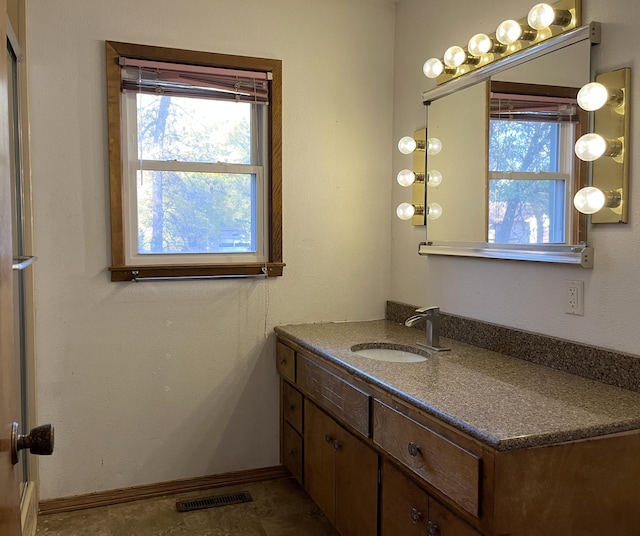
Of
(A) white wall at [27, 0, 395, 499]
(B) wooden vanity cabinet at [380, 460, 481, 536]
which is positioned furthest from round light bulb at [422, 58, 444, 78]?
(B) wooden vanity cabinet at [380, 460, 481, 536]

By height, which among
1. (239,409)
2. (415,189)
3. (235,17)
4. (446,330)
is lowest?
(239,409)

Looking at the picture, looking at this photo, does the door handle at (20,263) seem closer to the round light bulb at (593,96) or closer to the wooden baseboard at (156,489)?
the wooden baseboard at (156,489)

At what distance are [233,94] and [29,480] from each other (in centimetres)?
186

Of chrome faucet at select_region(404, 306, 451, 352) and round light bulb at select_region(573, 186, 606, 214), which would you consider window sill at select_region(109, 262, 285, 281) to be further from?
round light bulb at select_region(573, 186, 606, 214)

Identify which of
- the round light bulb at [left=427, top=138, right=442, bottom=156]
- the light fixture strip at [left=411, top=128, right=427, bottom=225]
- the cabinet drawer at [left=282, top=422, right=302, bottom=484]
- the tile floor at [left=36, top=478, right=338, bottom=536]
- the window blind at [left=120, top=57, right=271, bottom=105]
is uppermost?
the window blind at [left=120, top=57, right=271, bottom=105]

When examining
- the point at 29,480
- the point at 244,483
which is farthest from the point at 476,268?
the point at 29,480

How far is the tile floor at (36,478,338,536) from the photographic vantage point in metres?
2.40

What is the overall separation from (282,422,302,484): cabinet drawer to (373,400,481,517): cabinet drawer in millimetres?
839

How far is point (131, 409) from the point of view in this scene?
2.64m

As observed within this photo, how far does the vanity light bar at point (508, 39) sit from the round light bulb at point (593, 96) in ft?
0.91

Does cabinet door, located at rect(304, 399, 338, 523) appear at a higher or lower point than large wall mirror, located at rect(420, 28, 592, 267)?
lower

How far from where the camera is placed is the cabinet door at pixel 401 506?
5.50ft

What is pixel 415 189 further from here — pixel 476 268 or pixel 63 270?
pixel 63 270

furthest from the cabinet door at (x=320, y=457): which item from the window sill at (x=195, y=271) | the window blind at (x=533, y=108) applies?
the window blind at (x=533, y=108)
